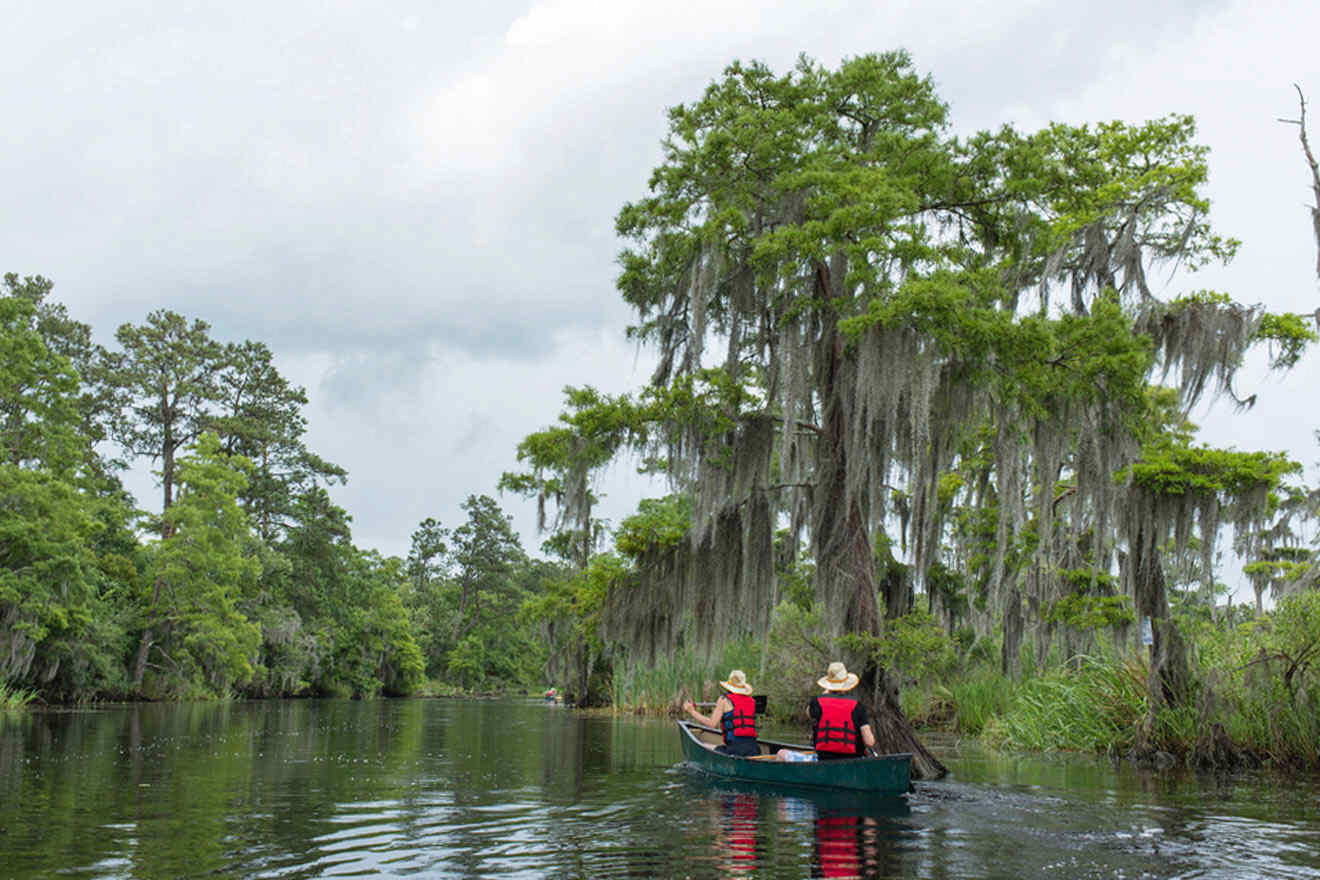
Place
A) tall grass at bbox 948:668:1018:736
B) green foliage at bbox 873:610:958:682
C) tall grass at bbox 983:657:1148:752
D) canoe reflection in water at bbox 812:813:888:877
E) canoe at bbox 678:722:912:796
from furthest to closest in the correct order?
tall grass at bbox 948:668:1018:736 < tall grass at bbox 983:657:1148:752 < green foliage at bbox 873:610:958:682 < canoe at bbox 678:722:912:796 < canoe reflection in water at bbox 812:813:888:877

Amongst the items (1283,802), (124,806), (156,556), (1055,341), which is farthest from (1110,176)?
(156,556)

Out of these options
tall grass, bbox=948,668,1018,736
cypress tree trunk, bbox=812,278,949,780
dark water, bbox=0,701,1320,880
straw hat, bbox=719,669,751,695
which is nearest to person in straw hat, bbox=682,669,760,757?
straw hat, bbox=719,669,751,695

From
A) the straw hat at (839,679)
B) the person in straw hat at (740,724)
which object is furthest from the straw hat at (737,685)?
the straw hat at (839,679)

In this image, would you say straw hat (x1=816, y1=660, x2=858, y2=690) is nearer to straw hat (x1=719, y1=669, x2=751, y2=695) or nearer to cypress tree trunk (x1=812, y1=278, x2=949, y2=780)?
cypress tree trunk (x1=812, y1=278, x2=949, y2=780)

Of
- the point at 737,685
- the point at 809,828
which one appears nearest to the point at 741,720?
the point at 737,685

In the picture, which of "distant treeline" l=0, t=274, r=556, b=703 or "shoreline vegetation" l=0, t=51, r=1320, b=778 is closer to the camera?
"shoreline vegetation" l=0, t=51, r=1320, b=778

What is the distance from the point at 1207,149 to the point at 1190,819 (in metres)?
13.2

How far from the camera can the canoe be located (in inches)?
517

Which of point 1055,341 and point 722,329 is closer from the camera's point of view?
point 1055,341

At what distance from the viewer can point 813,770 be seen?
13.7 metres

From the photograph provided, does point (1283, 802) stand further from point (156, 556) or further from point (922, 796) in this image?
point (156, 556)

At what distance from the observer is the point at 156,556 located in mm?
47125

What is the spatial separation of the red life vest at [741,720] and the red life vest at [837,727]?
78.4 inches

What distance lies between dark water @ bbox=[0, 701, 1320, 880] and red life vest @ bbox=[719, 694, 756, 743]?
910 mm
